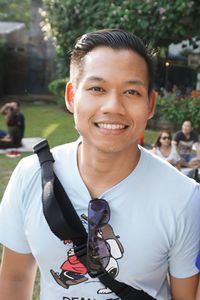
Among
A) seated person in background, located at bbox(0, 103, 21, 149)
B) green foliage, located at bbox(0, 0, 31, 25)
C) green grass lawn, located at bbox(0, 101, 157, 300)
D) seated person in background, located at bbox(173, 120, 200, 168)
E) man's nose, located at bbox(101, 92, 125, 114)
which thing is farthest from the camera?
green foliage, located at bbox(0, 0, 31, 25)

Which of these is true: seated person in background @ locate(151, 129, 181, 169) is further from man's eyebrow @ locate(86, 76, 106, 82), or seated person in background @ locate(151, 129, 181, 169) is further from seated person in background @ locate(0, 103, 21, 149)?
man's eyebrow @ locate(86, 76, 106, 82)

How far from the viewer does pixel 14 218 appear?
149 centimetres

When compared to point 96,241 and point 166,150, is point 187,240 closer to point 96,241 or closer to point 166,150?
point 96,241

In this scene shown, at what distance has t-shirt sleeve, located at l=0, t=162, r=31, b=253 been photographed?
1.47 m

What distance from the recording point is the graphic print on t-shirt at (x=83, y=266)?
1383 millimetres

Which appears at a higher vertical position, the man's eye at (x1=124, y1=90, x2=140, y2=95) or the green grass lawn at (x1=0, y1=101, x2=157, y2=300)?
the man's eye at (x1=124, y1=90, x2=140, y2=95)

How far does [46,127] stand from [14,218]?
979 centimetres

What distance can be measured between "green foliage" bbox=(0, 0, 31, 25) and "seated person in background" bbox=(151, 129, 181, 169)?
44.1ft

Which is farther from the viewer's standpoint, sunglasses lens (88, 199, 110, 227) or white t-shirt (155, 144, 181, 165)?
white t-shirt (155, 144, 181, 165)

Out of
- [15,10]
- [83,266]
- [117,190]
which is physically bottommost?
[83,266]

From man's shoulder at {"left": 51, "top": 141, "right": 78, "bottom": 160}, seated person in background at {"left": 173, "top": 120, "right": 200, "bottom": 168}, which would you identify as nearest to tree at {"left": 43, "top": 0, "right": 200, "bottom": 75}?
seated person in background at {"left": 173, "top": 120, "right": 200, "bottom": 168}

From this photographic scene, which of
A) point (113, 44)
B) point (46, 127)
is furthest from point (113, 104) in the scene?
point (46, 127)

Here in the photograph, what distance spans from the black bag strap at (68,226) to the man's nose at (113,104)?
299mm

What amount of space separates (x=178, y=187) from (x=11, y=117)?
7.79m
